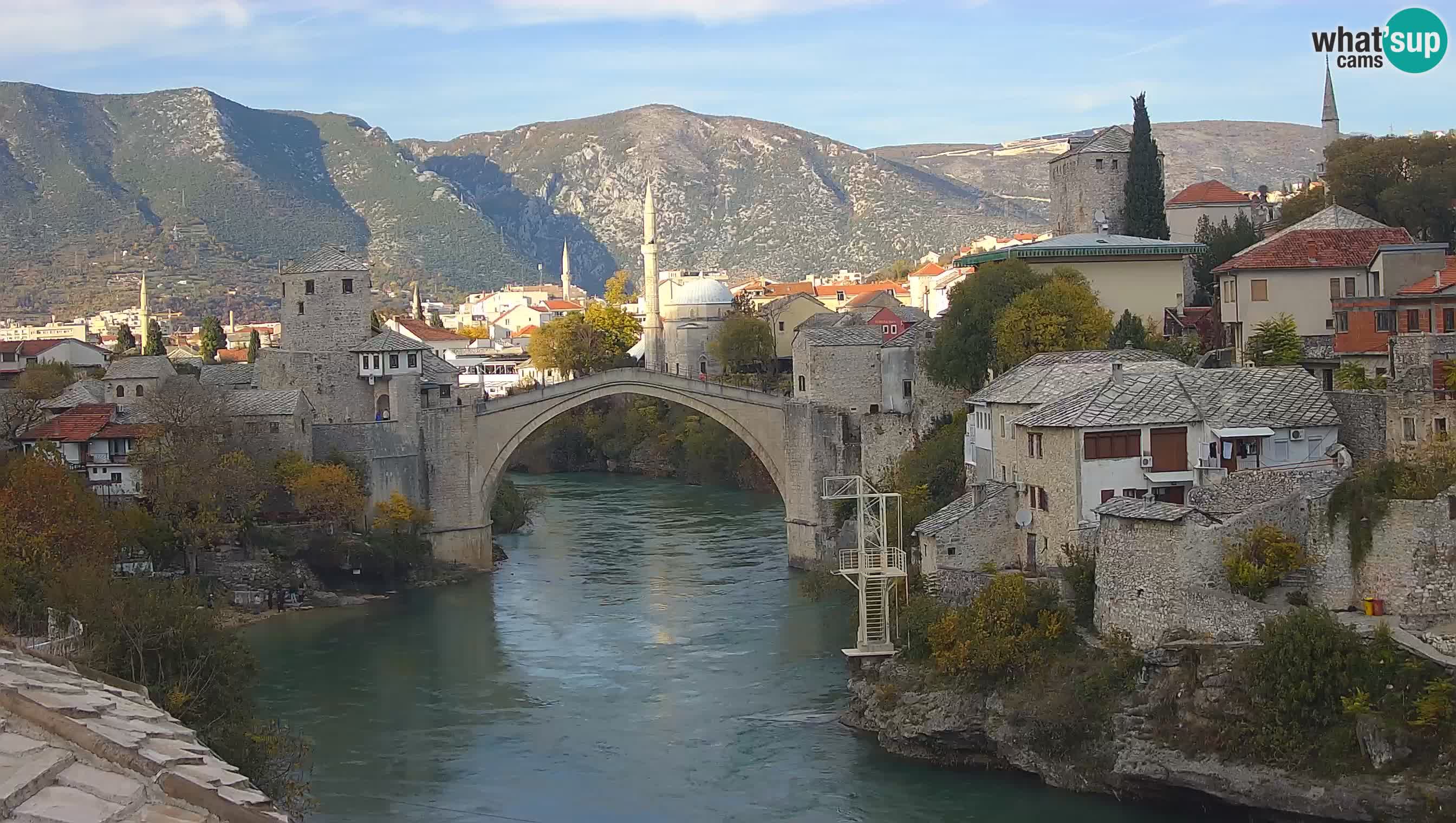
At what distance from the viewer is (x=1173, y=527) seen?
24.5m

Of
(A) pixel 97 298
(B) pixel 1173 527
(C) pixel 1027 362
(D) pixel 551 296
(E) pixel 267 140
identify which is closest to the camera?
(B) pixel 1173 527

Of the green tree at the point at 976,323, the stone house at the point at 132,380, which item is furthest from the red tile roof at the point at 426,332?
the green tree at the point at 976,323

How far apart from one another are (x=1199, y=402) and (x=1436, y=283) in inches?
212

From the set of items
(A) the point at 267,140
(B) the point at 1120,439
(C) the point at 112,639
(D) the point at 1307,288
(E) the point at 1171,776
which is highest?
(A) the point at 267,140

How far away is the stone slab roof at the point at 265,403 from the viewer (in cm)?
4475

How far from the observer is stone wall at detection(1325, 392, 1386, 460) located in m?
27.5

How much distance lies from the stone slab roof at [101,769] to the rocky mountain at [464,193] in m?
103

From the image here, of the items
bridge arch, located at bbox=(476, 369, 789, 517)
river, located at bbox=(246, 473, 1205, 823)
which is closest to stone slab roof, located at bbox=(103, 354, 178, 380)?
bridge arch, located at bbox=(476, 369, 789, 517)

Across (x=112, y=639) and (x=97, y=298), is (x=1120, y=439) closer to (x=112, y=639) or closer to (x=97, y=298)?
(x=112, y=639)

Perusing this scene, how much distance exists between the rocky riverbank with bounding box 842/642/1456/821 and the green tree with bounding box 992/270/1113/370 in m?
12.1

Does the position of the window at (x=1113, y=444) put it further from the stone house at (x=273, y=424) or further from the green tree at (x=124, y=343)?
the green tree at (x=124, y=343)

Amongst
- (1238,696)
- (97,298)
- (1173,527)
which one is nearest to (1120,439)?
(1173,527)

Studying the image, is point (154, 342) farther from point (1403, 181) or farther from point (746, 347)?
point (1403, 181)

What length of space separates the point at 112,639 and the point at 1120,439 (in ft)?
45.9
